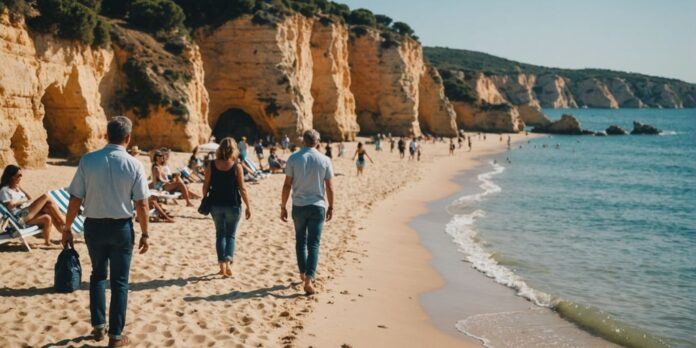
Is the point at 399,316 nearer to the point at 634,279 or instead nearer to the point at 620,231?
the point at 634,279

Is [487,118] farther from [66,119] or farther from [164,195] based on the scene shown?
[164,195]

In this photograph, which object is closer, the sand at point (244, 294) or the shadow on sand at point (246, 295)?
the sand at point (244, 294)

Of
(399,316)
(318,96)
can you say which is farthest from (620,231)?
(318,96)

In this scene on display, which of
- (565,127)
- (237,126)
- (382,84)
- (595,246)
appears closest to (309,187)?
(595,246)

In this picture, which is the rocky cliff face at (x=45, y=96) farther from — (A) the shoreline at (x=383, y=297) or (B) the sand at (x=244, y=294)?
(A) the shoreline at (x=383, y=297)

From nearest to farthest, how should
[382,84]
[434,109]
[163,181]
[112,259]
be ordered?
[112,259] < [163,181] < [382,84] < [434,109]

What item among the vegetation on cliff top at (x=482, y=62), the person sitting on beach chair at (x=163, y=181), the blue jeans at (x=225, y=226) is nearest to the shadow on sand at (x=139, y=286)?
the blue jeans at (x=225, y=226)

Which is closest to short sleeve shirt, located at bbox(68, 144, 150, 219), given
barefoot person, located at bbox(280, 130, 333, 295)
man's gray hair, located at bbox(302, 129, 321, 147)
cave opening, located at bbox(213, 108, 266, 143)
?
barefoot person, located at bbox(280, 130, 333, 295)

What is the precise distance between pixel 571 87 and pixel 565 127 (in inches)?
→ 4732

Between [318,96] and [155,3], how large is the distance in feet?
56.4

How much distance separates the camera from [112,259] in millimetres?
4574

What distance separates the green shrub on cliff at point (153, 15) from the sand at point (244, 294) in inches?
766

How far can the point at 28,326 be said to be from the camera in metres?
5.04

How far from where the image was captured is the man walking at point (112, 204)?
14.6ft
